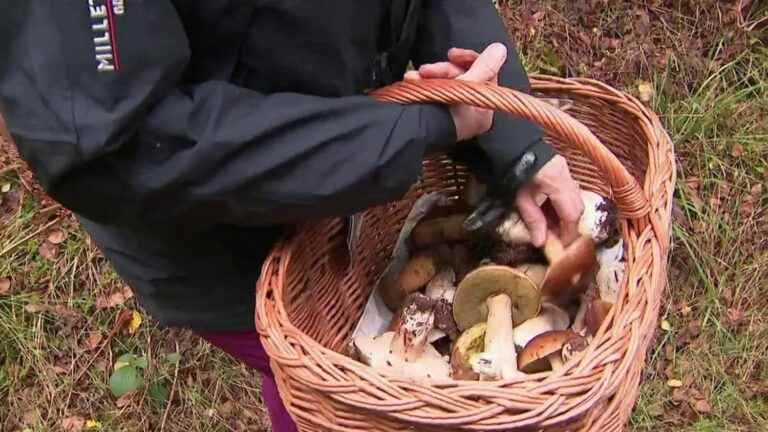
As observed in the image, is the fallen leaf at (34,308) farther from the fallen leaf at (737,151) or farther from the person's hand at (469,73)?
the fallen leaf at (737,151)

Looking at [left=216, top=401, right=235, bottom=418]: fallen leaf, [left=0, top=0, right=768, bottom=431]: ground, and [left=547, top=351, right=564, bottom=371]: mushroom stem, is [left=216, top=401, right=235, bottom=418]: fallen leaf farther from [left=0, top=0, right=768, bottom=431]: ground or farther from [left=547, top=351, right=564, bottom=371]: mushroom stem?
[left=547, top=351, right=564, bottom=371]: mushroom stem

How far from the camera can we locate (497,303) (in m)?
1.24

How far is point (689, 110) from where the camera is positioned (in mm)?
2451

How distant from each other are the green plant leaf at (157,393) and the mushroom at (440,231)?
1.03m

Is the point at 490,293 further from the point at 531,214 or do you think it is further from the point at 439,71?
the point at 439,71

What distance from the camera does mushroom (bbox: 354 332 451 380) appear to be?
3.97 ft

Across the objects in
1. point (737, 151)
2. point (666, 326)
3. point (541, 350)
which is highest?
point (541, 350)

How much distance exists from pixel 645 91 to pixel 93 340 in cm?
165

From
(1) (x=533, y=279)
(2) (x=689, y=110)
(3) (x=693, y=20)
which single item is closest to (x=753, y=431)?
(2) (x=689, y=110)

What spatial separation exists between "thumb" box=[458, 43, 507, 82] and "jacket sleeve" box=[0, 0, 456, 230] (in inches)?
3.3

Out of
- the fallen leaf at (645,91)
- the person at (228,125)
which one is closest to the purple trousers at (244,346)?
the person at (228,125)

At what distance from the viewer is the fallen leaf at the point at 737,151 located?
2396 millimetres

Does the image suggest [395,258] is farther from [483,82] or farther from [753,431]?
[753,431]

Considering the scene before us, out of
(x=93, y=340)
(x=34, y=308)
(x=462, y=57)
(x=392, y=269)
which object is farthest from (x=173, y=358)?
(x=462, y=57)
